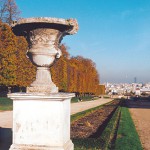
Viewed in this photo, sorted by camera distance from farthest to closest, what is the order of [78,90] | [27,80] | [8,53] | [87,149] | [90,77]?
[90,77] < [78,90] < [27,80] < [8,53] < [87,149]

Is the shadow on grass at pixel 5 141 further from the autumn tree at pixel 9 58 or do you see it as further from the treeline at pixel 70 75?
the treeline at pixel 70 75

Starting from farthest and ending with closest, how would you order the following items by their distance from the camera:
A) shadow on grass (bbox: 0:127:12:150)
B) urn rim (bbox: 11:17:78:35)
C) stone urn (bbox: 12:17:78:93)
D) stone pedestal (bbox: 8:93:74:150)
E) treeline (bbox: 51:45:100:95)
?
treeline (bbox: 51:45:100:95), shadow on grass (bbox: 0:127:12:150), stone urn (bbox: 12:17:78:93), urn rim (bbox: 11:17:78:35), stone pedestal (bbox: 8:93:74:150)

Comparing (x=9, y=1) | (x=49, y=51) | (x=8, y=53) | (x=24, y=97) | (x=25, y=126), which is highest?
(x=9, y=1)

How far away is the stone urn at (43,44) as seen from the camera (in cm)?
591

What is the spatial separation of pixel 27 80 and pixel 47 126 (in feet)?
88.9

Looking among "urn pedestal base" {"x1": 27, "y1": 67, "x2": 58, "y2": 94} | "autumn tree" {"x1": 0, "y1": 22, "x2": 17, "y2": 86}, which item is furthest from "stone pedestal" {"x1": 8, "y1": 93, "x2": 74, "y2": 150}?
"autumn tree" {"x1": 0, "y1": 22, "x2": 17, "y2": 86}

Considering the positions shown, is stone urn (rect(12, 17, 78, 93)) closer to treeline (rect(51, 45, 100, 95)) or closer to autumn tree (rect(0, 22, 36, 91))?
autumn tree (rect(0, 22, 36, 91))

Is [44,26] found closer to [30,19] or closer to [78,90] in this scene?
[30,19]

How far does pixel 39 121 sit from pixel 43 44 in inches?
55.3

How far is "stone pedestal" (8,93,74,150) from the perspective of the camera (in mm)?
5633

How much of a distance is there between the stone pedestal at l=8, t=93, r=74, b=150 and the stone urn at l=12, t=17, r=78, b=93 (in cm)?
31

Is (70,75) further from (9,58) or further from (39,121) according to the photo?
(39,121)

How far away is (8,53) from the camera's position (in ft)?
97.1

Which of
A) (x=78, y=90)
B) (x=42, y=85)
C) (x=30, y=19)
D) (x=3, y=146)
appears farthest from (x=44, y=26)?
(x=78, y=90)
